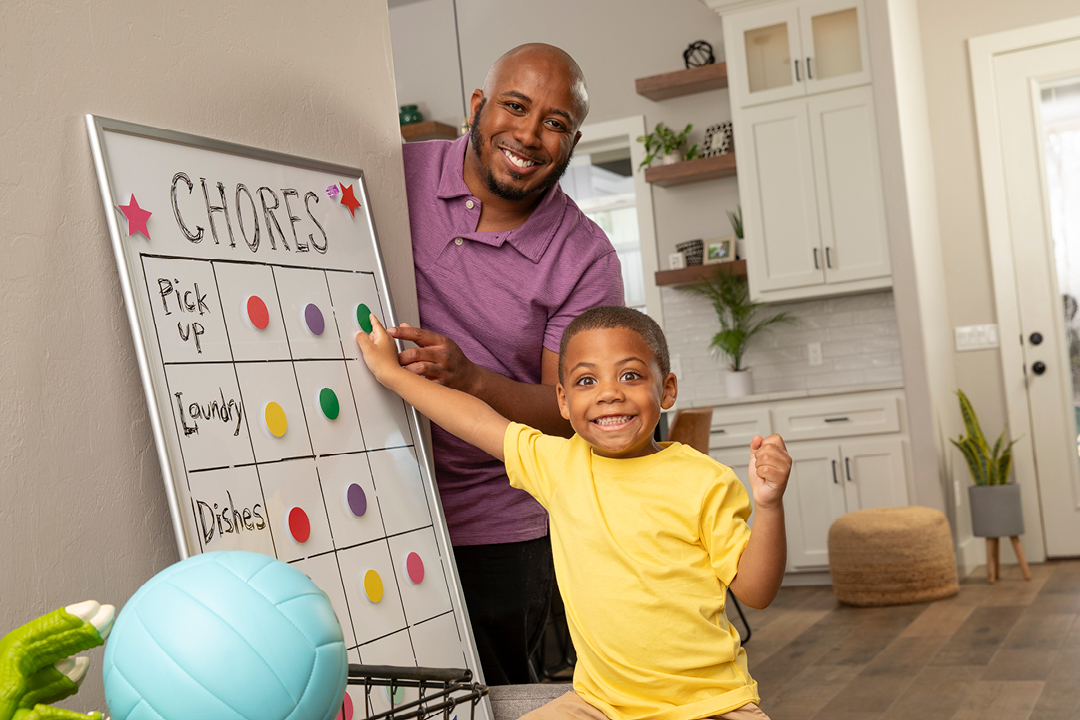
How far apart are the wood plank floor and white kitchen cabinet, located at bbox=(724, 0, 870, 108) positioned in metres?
2.53

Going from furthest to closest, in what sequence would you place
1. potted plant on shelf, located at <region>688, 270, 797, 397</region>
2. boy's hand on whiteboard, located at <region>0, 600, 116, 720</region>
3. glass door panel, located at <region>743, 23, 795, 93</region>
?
potted plant on shelf, located at <region>688, 270, 797, 397</region> < glass door panel, located at <region>743, 23, 795, 93</region> < boy's hand on whiteboard, located at <region>0, 600, 116, 720</region>

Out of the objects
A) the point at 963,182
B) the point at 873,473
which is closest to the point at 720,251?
the point at 963,182

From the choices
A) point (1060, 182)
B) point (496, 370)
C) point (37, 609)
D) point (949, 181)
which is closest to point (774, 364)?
point (949, 181)

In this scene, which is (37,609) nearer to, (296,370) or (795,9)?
(296,370)

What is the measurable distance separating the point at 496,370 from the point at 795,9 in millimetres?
3943

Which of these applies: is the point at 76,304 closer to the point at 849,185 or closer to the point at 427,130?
the point at 849,185

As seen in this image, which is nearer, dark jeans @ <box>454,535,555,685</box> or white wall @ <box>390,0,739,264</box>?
dark jeans @ <box>454,535,555,685</box>

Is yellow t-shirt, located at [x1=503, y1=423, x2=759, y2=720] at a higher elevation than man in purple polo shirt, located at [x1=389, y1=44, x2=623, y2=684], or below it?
below

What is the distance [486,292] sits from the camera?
5.30 ft

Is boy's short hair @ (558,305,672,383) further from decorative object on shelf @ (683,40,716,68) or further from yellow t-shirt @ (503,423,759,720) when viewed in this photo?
decorative object on shelf @ (683,40,716,68)

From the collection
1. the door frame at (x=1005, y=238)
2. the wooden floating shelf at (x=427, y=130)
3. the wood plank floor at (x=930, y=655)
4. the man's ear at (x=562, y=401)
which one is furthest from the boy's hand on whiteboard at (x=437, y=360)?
the wooden floating shelf at (x=427, y=130)

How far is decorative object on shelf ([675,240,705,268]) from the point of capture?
534 cm

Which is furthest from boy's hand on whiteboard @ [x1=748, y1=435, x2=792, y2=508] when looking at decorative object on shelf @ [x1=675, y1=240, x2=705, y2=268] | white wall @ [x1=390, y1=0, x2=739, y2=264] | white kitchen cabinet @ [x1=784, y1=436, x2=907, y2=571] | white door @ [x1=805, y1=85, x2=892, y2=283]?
white wall @ [x1=390, y1=0, x2=739, y2=264]

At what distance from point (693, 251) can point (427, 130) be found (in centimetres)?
187
